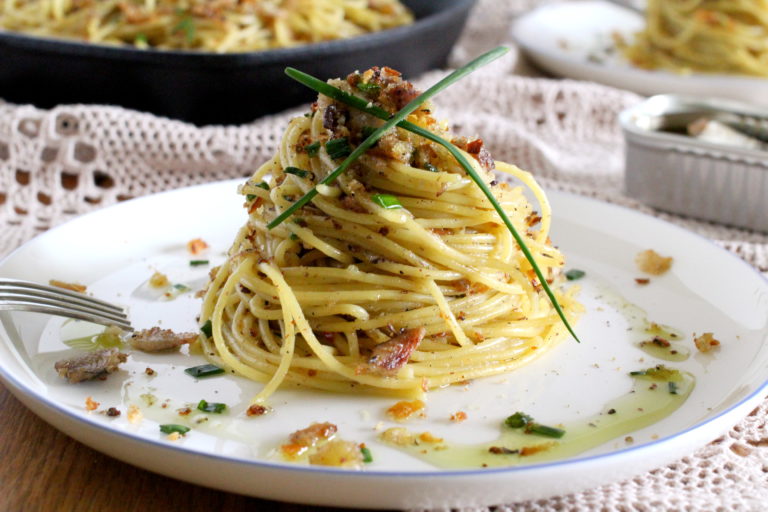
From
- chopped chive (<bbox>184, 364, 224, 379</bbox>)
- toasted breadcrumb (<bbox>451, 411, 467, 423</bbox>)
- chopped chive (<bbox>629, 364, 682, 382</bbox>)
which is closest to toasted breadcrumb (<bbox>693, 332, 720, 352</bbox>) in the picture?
chopped chive (<bbox>629, 364, 682, 382</bbox>)

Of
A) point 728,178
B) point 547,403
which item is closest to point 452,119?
point 728,178

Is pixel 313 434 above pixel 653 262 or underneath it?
above

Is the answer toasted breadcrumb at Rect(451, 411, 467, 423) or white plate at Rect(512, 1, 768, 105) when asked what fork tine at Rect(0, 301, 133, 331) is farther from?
white plate at Rect(512, 1, 768, 105)

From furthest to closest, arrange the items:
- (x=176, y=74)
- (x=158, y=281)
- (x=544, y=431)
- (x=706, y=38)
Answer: (x=706, y=38) → (x=176, y=74) → (x=158, y=281) → (x=544, y=431)

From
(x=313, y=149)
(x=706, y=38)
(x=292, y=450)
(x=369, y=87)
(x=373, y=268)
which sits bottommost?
(x=706, y=38)

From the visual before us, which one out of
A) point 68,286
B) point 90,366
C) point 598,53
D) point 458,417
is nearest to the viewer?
point 458,417

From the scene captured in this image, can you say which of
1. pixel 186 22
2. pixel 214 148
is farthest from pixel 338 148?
pixel 186 22

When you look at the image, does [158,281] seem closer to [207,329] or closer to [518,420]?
[207,329]
